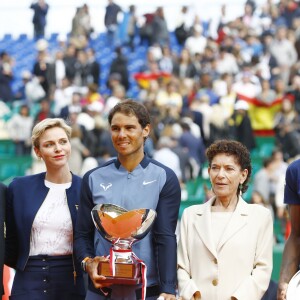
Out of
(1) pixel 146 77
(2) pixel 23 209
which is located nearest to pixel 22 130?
(1) pixel 146 77

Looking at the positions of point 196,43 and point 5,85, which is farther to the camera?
point 196,43

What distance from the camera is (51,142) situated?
5906mm

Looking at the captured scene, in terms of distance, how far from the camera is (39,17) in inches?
1198

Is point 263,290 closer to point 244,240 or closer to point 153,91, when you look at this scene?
point 244,240

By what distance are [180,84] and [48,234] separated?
618 inches

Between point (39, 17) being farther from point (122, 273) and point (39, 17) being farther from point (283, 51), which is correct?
point (122, 273)

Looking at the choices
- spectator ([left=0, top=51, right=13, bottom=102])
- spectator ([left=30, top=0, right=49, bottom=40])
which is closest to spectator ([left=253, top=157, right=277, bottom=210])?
spectator ([left=0, top=51, right=13, bottom=102])

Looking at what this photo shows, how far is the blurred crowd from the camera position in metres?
16.8

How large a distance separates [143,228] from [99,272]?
0.34 metres

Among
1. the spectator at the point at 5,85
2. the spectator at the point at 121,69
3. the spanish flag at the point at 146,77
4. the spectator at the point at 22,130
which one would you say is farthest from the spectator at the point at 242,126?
the spectator at the point at 5,85

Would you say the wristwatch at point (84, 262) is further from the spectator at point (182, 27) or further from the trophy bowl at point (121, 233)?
the spectator at point (182, 27)

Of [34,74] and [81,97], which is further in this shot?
[34,74]

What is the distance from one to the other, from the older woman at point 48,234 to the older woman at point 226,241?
0.75 meters

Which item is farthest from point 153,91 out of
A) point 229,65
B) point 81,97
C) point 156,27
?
point 156,27
